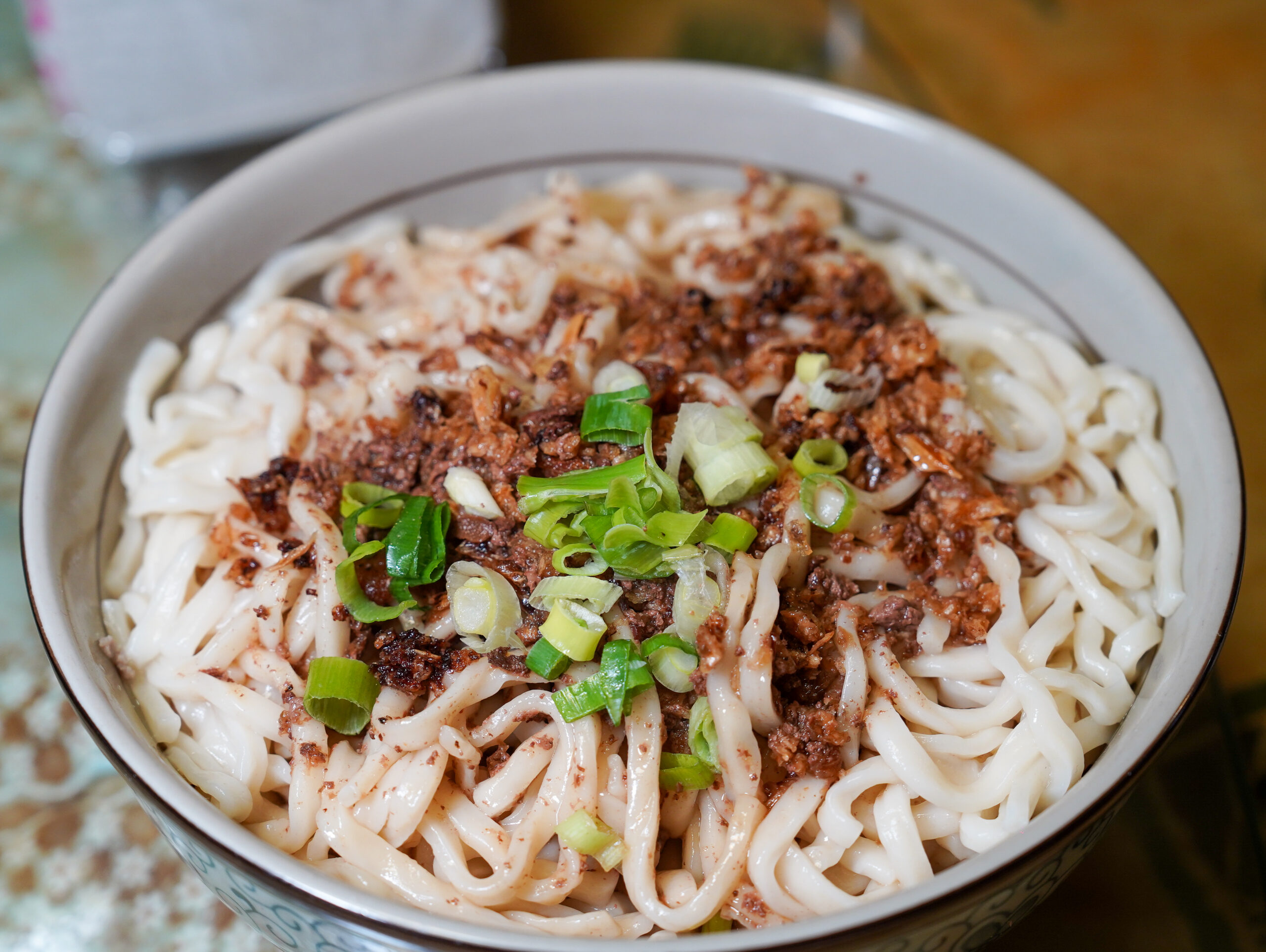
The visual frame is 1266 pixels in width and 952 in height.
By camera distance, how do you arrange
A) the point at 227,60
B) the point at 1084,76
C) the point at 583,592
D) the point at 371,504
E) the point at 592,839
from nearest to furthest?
the point at 592,839 < the point at 583,592 < the point at 371,504 < the point at 227,60 < the point at 1084,76

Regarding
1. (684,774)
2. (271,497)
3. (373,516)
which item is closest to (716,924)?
(684,774)

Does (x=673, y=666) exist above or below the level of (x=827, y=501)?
Answer: below

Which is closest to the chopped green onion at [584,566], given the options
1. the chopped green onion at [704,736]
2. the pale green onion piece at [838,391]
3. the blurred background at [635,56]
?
the chopped green onion at [704,736]

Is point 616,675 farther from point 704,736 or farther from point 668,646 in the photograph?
point 704,736

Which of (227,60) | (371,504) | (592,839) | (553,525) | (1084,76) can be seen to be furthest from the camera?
(1084,76)

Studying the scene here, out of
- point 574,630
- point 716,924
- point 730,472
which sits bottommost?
point 716,924

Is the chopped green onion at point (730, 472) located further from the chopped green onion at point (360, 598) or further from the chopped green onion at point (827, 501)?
the chopped green onion at point (360, 598)

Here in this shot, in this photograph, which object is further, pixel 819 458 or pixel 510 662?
pixel 819 458
